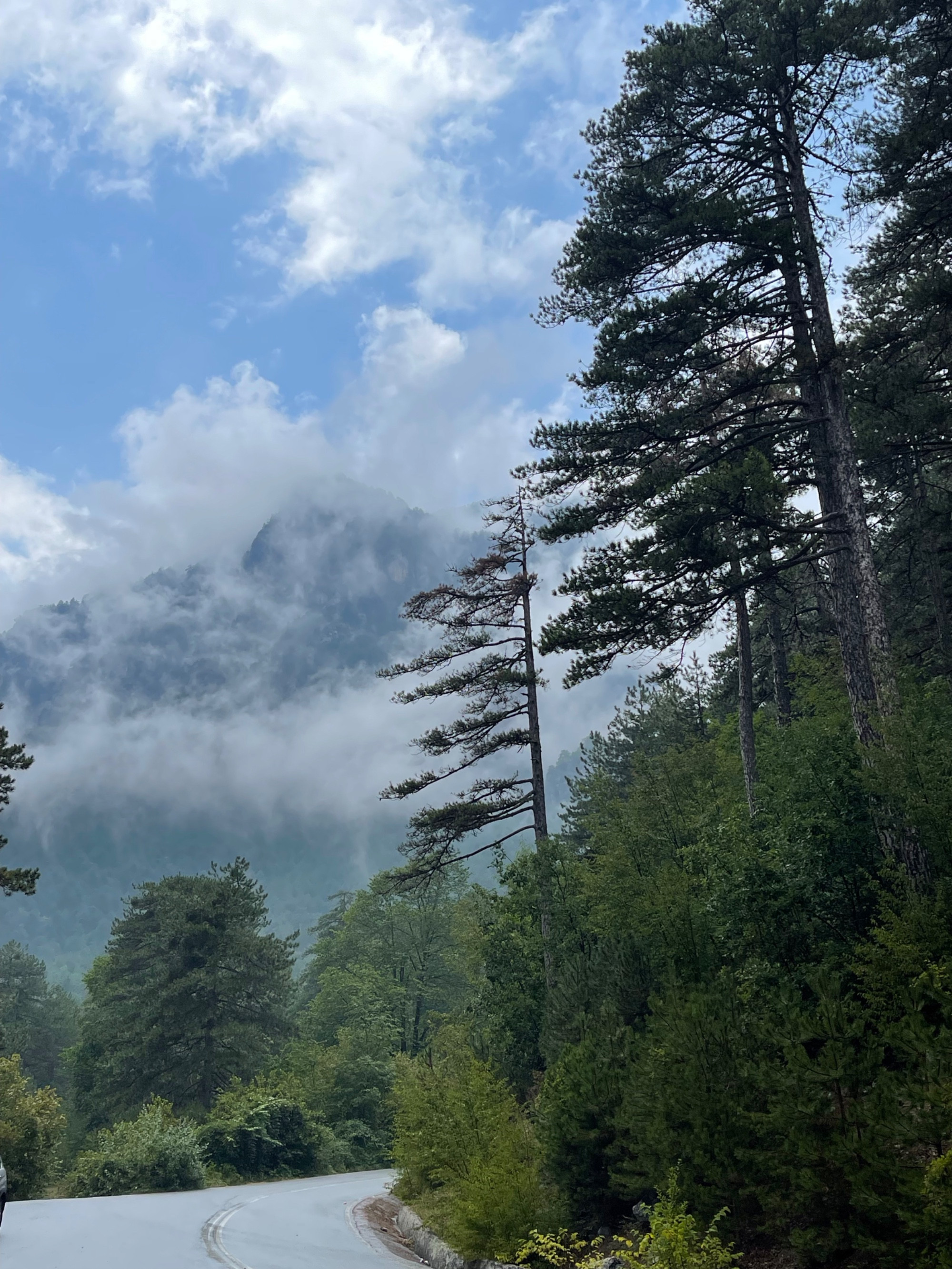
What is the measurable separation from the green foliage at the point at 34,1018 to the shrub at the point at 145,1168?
4602 cm

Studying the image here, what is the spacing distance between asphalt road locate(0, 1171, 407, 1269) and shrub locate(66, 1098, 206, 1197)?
2.20 metres

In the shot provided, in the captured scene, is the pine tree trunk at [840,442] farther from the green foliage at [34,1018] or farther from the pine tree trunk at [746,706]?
the green foliage at [34,1018]

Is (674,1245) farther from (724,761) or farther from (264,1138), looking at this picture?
(264,1138)

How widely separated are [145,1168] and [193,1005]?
2130 centimetres

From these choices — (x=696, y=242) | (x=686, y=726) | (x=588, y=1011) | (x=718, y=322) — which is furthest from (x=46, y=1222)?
(x=686, y=726)

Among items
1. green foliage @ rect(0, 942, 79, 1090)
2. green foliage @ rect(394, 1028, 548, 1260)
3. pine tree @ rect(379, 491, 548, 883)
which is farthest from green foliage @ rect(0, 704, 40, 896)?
green foliage @ rect(0, 942, 79, 1090)

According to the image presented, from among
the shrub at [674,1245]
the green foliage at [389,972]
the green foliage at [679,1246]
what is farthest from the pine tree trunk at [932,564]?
the green foliage at [389,972]

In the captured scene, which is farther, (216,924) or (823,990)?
(216,924)

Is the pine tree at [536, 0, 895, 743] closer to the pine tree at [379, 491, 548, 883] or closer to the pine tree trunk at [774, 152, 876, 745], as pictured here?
the pine tree trunk at [774, 152, 876, 745]

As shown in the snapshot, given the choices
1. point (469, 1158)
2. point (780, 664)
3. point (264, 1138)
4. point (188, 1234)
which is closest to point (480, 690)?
point (780, 664)

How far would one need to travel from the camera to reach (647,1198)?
420 inches

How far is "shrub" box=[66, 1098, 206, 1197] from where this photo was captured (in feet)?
75.7

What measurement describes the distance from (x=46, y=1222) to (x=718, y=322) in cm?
1772

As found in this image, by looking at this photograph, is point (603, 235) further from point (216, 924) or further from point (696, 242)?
Result: point (216, 924)
